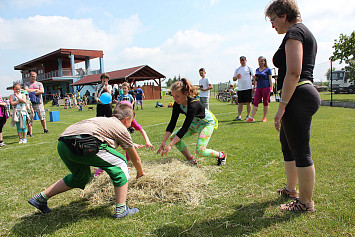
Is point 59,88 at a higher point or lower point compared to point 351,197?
higher

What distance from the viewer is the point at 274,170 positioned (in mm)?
3797

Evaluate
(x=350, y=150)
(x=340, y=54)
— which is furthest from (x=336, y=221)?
(x=340, y=54)

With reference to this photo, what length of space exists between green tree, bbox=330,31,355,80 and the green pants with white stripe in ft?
62.4

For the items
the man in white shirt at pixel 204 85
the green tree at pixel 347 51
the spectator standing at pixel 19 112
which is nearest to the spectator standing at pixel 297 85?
the man in white shirt at pixel 204 85

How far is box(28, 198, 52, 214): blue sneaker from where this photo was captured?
9.11 feet

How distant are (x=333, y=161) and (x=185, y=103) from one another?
2.61 meters

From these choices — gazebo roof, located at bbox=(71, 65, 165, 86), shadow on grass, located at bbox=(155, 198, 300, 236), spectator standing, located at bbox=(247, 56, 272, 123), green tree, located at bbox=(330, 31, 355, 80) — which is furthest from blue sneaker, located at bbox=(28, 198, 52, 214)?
gazebo roof, located at bbox=(71, 65, 165, 86)

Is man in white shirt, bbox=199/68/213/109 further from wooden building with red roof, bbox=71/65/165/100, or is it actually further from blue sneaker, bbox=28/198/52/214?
wooden building with red roof, bbox=71/65/165/100

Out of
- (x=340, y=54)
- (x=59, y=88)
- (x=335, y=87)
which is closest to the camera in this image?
(x=340, y=54)

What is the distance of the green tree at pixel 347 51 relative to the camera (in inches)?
643

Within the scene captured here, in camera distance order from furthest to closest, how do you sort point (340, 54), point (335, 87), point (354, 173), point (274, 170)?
point (335, 87) < point (340, 54) < point (274, 170) < point (354, 173)

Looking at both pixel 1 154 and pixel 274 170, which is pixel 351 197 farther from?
pixel 1 154

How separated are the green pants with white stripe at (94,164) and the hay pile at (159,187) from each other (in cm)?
49

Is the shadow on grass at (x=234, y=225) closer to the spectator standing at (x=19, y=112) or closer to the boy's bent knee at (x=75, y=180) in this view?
the boy's bent knee at (x=75, y=180)
